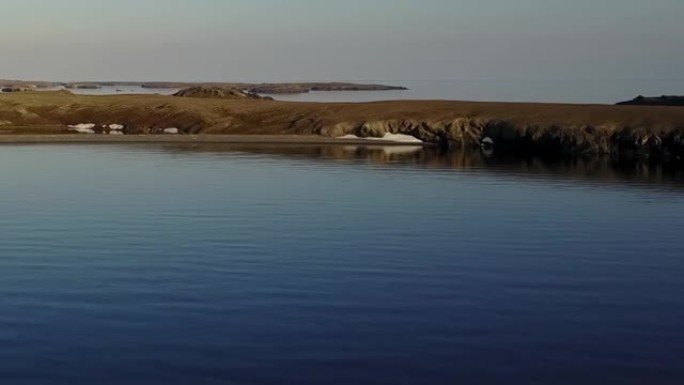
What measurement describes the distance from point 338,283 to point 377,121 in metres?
62.8

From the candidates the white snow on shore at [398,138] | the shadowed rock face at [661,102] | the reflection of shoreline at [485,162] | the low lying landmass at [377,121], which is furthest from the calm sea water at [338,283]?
the shadowed rock face at [661,102]

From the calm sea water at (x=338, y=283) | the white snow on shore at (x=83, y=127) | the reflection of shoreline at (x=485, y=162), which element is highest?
the white snow on shore at (x=83, y=127)

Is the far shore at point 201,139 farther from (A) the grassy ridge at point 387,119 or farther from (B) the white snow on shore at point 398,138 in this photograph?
(A) the grassy ridge at point 387,119

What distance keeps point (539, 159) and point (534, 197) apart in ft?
77.5

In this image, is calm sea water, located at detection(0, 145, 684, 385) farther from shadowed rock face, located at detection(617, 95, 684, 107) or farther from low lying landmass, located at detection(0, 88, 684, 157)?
shadowed rock face, located at detection(617, 95, 684, 107)

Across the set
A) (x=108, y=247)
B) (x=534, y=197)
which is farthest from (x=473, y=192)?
(x=108, y=247)

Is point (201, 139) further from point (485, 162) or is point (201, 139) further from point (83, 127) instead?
point (485, 162)

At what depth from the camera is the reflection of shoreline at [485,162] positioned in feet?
183

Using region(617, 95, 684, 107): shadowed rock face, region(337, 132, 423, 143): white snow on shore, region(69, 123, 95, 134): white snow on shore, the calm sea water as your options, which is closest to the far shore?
region(337, 132, 423, 143): white snow on shore

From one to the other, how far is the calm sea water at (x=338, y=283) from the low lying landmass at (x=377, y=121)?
2295 centimetres

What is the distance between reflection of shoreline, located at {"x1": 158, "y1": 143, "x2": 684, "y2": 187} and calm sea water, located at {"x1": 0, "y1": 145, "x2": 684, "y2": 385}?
6.47m

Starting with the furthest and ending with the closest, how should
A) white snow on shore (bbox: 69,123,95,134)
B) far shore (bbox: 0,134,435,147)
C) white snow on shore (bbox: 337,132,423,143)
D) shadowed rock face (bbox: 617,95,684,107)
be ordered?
shadowed rock face (bbox: 617,95,684,107), white snow on shore (bbox: 69,123,95,134), white snow on shore (bbox: 337,132,423,143), far shore (bbox: 0,134,435,147)

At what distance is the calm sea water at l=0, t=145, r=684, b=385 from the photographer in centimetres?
1756

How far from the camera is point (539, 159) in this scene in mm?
68062
